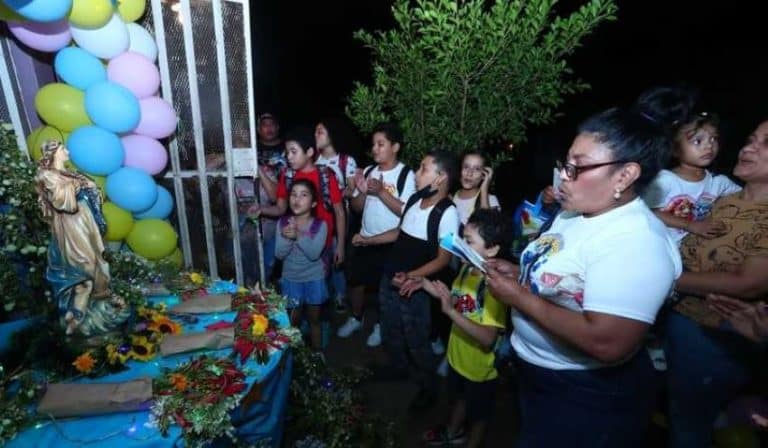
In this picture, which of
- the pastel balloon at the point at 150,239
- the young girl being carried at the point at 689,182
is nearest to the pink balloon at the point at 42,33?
the pastel balloon at the point at 150,239

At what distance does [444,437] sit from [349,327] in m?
1.65

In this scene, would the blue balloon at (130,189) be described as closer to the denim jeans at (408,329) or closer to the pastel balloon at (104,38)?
the pastel balloon at (104,38)

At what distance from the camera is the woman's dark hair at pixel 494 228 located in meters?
2.44

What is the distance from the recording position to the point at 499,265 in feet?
6.74

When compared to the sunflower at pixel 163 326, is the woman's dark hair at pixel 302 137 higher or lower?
higher

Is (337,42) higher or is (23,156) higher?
(337,42)

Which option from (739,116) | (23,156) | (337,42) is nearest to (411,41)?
(23,156)

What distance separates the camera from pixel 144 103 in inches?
131

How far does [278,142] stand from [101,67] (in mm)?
1920

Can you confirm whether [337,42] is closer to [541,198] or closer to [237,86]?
[237,86]

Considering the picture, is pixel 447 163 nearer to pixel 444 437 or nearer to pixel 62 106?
pixel 444 437

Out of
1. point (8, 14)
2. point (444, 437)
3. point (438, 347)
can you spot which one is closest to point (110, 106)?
point (8, 14)

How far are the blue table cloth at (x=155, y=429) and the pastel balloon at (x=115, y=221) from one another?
33.4 inches

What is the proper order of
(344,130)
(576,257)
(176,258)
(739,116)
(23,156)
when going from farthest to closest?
(739,116) → (344,130) → (176,258) → (23,156) → (576,257)
